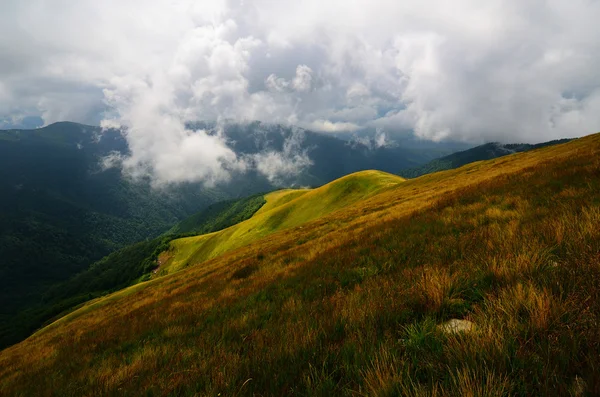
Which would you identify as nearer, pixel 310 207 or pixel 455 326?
pixel 455 326

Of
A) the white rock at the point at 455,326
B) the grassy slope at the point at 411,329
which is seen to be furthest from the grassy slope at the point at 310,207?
the white rock at the point at 455,326

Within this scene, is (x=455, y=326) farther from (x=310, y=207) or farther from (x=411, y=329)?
(x=310, y=207)

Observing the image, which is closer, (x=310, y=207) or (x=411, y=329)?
(x=411, y=329)

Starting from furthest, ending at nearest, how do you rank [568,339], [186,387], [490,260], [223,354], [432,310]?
[490,260], [223,354], [432,310], [186,387], [568,339]

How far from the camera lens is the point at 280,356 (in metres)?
3.44

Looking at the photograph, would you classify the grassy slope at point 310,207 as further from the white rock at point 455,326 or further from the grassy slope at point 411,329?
the white rock at point 455,326

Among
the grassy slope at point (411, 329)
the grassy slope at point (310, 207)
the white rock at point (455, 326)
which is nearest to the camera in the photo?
the grassy slope at point (411, 329)

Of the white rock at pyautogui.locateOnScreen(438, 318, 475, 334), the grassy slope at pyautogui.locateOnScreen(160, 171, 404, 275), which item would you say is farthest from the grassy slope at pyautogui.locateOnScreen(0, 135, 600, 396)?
the grassy slope at pyautogui.locateOnScreen(160, 171, 404, 275)

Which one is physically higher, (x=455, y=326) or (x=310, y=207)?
(x=310, y=207)

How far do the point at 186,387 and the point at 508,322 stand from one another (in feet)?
12.3

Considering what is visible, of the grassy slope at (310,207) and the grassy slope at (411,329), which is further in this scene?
the grassy slope at (310,207)

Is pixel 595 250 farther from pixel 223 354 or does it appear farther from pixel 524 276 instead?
pixel 223 354

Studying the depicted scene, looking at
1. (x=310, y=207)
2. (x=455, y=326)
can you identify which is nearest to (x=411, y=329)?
(x=455, y=326)

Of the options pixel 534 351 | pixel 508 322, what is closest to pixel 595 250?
pixel 508 322
